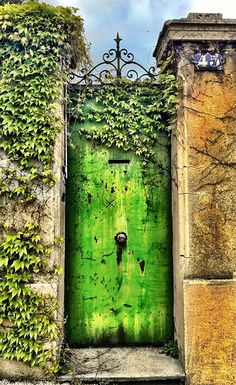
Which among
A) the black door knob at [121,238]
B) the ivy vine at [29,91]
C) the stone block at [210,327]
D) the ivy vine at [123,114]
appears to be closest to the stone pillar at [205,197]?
the stone block at [210,327]

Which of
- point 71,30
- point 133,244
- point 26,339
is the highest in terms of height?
point 71,30

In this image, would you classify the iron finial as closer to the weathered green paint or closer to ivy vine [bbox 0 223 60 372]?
the weathered green paint

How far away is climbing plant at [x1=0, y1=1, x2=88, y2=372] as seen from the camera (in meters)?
3.97

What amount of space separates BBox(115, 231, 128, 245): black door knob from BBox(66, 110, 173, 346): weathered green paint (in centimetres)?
4

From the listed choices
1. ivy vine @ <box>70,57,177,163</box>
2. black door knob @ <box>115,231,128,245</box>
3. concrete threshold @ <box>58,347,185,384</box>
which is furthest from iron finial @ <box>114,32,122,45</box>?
concrete threshold @ <box>58,347,185,384</box>

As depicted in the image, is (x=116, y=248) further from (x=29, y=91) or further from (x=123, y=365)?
(x=29, y=91)

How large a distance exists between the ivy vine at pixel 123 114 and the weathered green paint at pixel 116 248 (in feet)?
0.44

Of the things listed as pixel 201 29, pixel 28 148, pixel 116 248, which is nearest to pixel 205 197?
pixel 116 248

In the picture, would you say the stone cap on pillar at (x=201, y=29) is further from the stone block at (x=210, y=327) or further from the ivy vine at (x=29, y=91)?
the stone block at (x=210, y=327)

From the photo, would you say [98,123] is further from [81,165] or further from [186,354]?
[186,354]

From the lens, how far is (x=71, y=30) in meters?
4.29

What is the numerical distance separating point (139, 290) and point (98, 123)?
79.9 inches

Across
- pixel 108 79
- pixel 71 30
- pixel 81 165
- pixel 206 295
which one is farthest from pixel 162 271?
pixel 71 30

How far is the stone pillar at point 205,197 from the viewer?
4.05 m
